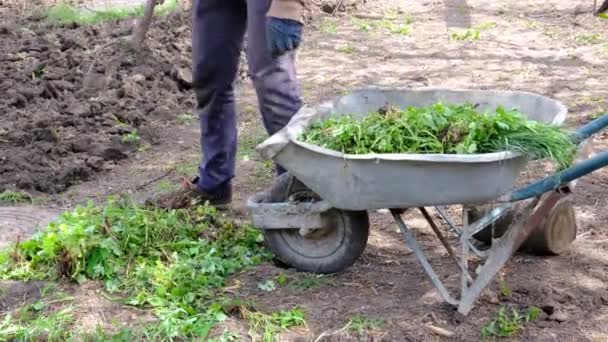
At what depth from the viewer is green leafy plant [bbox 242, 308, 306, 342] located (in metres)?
3.18

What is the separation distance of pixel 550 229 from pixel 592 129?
0.60 meters

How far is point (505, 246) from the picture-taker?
10.5 ft

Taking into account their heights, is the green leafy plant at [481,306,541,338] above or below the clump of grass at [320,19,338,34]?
below

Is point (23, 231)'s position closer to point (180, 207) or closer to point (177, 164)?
point (180, 207)

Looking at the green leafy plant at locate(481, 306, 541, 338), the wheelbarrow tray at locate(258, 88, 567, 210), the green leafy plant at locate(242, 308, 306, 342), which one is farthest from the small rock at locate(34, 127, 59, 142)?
the green leafy plant at locate(481, 306, 541, 338)

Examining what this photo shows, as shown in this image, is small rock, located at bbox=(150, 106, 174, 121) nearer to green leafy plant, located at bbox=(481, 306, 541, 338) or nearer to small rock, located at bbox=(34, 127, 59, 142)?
small rock, located at bbox=(34, 127, 59, 142)

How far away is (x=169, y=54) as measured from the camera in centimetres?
727

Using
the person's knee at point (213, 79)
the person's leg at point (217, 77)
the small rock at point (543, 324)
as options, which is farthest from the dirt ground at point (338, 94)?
the person's knee at point (213, 79)

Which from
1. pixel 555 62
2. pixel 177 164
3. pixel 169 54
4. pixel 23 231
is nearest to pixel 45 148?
pixel 177 164

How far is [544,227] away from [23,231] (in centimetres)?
237

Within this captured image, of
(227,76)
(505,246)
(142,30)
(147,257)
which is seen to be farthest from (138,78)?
(505,246)

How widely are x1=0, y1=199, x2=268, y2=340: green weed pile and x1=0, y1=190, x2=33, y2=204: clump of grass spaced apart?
987mm

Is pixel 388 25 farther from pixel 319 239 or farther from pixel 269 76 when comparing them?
pixel 319 239

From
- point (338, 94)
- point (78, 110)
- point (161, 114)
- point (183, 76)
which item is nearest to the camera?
point (78, 110)
